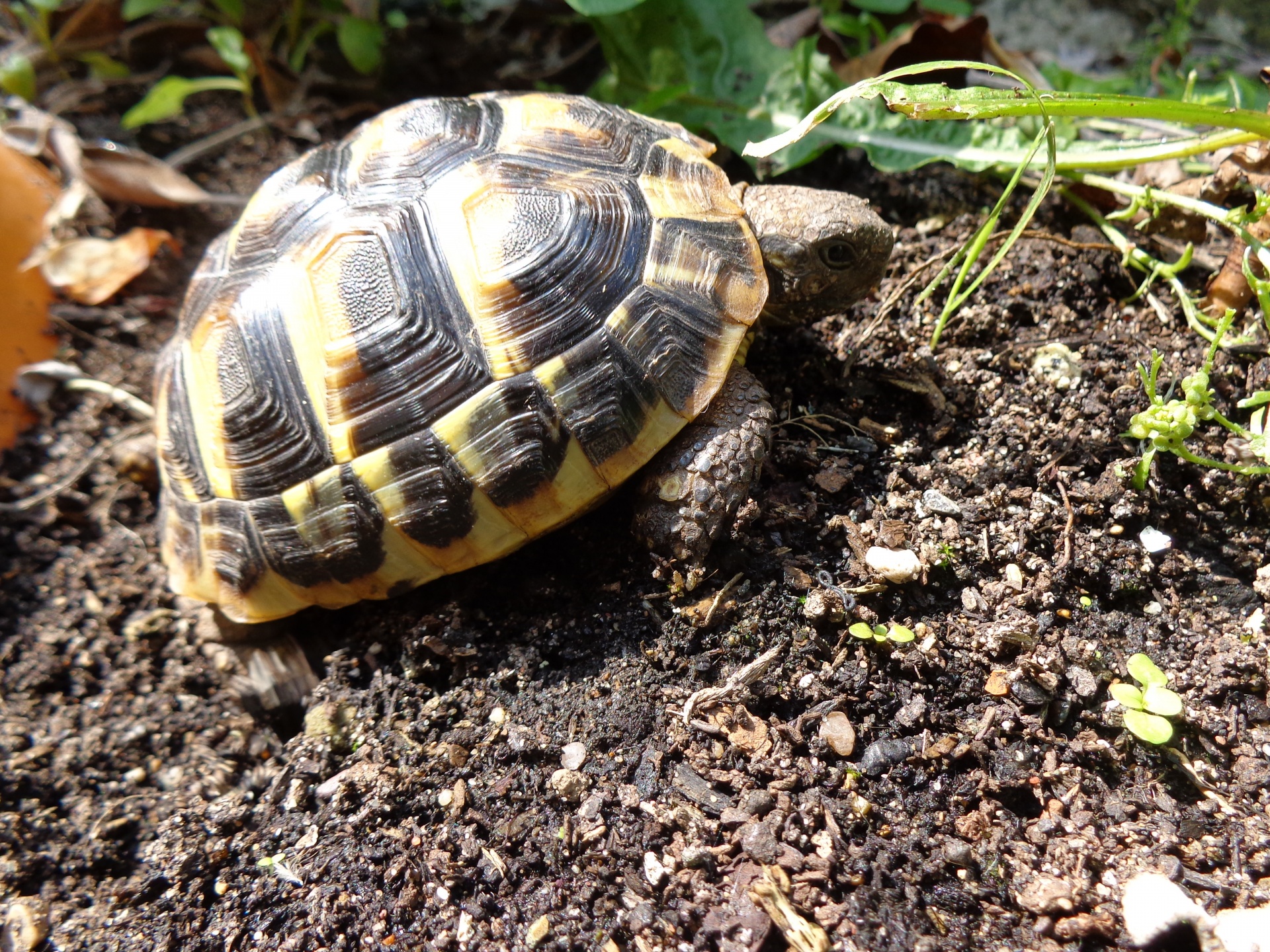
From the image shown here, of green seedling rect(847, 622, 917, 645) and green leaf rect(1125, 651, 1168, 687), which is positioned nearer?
green leaf rect(1125, 651, 1168, 687)

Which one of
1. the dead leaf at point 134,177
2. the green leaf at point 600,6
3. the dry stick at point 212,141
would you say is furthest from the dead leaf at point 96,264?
the green leaf at point 600,6

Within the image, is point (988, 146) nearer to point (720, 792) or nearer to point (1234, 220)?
point (1234, 220)

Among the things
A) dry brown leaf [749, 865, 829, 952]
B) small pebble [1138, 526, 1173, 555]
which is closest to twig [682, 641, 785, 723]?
dry brown leaf [749, 865, 829, 952]

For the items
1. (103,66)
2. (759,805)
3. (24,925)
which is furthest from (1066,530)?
(103,66)

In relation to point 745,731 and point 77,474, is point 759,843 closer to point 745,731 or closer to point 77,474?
point 745,731

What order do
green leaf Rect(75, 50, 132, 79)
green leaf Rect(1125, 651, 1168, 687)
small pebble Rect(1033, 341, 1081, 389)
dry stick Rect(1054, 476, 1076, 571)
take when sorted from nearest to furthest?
green leaf Rect(1125, 651, 1168, 687) < dry stick Rect(1054, 476, 1076, 571) < small pebble Rect(1033, 341, 1081, 389) < green leaf Rect(75, 50, 132, 79)

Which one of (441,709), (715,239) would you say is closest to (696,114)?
(715,239)

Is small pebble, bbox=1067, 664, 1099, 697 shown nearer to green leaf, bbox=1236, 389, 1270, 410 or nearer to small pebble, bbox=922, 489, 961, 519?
small pebble, bbox=922, 489, 961, 519
